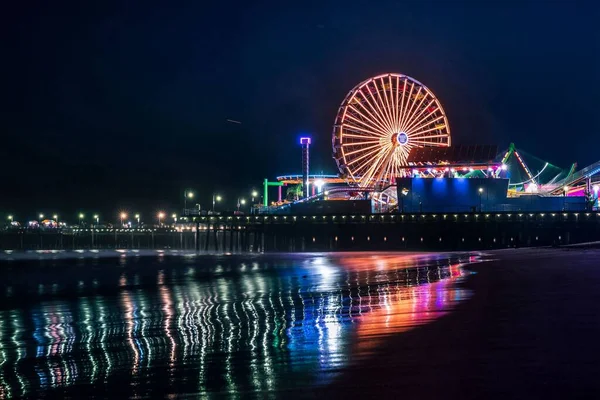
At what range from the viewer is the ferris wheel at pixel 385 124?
76.8 metres

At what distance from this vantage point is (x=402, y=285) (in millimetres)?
21234

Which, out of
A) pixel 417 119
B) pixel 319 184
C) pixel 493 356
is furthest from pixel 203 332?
pixel 319 184

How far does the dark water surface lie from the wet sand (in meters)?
0.54

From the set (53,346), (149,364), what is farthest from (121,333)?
(149,364)

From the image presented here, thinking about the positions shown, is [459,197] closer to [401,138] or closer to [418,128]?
[418,128]

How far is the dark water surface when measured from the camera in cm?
909

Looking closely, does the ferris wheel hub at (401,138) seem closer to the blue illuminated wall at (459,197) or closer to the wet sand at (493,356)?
the blue illuminated wall at (459,197)

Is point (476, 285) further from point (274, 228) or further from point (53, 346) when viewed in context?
point (274, 228)

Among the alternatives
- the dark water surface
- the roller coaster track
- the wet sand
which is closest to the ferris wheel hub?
the roller coaster track

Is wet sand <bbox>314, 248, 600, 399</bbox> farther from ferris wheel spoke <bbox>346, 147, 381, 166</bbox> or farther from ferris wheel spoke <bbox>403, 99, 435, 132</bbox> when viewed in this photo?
ferris wheel spoke <bbox>403, 99, 435, 132</bbox>

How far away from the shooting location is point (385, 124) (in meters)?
77.1

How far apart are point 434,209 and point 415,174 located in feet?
19.5

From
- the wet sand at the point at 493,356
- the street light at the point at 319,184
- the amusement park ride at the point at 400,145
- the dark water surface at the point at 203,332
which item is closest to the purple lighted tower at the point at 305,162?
the street light at the point at 319,184

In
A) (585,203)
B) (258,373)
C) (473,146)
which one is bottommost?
(258,373)
